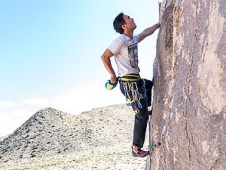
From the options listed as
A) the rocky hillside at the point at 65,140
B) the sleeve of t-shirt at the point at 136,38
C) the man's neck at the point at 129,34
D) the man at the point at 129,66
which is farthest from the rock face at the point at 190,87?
the rocky hillside at the point at 65,140

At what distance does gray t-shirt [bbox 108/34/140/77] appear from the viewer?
8938mm

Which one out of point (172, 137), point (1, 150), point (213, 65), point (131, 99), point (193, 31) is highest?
point (193, 31)

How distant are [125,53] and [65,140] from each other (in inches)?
1889

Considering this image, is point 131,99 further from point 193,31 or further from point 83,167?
point 83,167

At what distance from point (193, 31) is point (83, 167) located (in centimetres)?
2953

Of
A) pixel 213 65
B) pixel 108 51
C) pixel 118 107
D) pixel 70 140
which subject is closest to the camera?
pixel 213 65

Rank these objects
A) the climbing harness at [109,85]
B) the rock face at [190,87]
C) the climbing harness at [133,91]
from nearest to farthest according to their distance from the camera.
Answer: the rock face at [190,87]
the climbing harness at [133,91]
the climbing harness at [109,85]

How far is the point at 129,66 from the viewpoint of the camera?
912cm

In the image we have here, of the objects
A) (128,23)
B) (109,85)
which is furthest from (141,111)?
(128,23)

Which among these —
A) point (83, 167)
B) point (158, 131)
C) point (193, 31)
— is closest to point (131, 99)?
point (158, 131)

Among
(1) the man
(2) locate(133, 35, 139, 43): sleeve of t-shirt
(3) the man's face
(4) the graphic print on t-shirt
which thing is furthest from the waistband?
(3) the man's face

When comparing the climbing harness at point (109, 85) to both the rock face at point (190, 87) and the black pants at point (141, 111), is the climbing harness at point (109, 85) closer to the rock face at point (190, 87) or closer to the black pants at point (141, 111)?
the black pants at point (141, 111)

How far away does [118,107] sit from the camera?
262ft

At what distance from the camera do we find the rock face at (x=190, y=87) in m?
6.54
